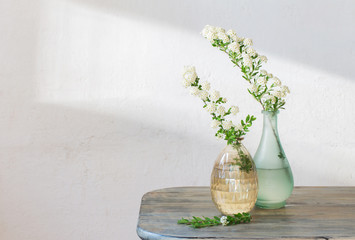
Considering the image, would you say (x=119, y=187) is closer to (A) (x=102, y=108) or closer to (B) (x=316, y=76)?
(A) (x=102, y=108)

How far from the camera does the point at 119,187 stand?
222cm

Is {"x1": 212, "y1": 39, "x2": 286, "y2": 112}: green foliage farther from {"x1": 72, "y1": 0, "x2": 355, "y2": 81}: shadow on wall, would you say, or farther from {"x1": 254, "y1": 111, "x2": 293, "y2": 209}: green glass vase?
{"x1": 72, "y1": 0, "x2": 355, "y2": 81}: shadow on wall

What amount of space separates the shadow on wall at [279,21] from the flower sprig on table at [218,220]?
1150 millimetres

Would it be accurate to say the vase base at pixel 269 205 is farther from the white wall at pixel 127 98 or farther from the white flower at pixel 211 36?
the white wall at pixel 127 98

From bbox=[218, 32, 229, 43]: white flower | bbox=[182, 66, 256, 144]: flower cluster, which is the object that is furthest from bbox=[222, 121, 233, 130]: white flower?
bbox=[218, 32, 229, 43]: white flower

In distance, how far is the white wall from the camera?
218cm

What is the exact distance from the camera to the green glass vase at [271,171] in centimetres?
136

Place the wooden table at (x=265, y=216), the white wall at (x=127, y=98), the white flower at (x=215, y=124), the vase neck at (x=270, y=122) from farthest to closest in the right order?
the white wall at (x=127, y=98)
the vase neck at (x=270, y=122)
the white flower at (x=215, y=124)
the wooden table at (x=265, y=216)

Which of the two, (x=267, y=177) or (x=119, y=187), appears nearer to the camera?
(x=267, y=177)

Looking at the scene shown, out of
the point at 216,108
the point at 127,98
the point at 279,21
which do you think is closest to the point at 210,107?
the point at 216,108

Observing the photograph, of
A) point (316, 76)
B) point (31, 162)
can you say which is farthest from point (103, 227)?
point (316, 76)

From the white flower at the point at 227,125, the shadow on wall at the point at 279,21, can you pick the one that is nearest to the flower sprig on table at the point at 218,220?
the white flower at the point at 227,125

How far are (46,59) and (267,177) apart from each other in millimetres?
1290

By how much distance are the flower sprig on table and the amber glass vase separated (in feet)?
0.12
